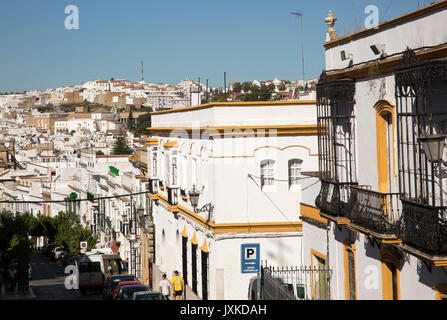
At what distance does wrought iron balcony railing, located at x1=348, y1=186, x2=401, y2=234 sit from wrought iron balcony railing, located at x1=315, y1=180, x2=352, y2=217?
20.1 inches

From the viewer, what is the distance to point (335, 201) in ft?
43.6

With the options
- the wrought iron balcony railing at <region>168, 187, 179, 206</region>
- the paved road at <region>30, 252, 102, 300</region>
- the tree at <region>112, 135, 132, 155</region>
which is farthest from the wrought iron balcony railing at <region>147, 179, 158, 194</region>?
the tree at <region>112, 135, 132, 155</region>

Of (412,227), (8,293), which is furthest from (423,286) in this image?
(8,293)

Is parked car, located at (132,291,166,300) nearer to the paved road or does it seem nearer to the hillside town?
the hillside town

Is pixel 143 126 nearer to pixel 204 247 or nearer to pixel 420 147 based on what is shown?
pixel 204 247

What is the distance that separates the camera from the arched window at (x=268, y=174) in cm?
2000

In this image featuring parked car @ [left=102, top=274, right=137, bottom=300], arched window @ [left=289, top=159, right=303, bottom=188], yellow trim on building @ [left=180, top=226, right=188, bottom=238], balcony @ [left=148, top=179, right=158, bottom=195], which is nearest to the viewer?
arched window @ [left=289, top=159, right=303, bottom=188]

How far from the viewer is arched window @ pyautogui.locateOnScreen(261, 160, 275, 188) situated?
20000 millimetres

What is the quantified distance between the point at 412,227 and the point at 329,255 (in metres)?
5.61

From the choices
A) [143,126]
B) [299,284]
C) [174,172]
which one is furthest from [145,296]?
[143,126]

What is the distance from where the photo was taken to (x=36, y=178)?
334 ft

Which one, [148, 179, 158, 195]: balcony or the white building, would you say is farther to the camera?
[148, 179, 158, 195]: balcony

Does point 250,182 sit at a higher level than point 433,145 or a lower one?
lower

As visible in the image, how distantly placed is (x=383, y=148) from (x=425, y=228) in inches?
125
